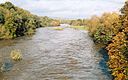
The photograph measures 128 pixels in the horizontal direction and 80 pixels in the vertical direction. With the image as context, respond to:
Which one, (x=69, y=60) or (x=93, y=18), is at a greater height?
(x=93, y=18)

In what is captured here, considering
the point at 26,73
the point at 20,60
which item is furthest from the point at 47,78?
the point at 20,60

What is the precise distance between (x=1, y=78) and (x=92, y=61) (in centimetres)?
2412

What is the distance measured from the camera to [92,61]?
64.1 metres

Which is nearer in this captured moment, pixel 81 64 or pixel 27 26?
pixel 81 64

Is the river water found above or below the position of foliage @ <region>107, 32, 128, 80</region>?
below

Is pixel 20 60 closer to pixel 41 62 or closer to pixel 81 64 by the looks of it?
pixel 41 62

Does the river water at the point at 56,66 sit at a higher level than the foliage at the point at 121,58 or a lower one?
lower

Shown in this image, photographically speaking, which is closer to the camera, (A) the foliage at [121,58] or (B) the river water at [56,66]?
(A) the foliage at [121,58]

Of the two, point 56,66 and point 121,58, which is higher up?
point 121,58

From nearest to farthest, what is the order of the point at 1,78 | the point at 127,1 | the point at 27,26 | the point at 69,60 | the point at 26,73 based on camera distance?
the point at 127,1, the point at 1,78, the point at 26,73, the point at 69,60, the point at 27,26

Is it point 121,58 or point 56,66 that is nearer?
point 121,58

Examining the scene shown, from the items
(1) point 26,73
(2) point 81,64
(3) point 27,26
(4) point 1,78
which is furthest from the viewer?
(3) point 27,26

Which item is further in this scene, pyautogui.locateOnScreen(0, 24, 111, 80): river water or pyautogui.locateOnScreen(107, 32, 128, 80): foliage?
pyautogui.locateOnScreen(0, 24, 111, 80): river water

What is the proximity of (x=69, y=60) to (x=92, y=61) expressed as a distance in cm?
553
